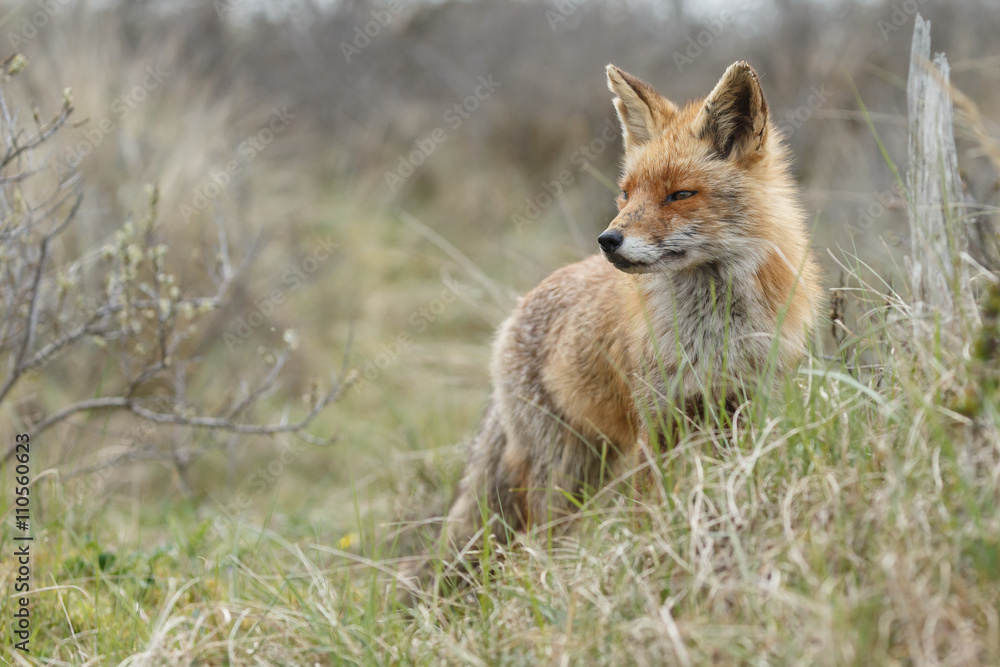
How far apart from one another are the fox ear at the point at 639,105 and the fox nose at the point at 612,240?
867mm

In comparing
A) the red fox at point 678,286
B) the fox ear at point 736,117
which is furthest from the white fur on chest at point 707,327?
the fox ear at point 736,117

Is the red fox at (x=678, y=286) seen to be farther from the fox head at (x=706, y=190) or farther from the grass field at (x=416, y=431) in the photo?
the grass field at (x=416, y=431)

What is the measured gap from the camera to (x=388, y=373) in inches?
371

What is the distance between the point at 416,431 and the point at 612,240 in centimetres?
361

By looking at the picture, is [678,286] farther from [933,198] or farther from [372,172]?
[372,172]

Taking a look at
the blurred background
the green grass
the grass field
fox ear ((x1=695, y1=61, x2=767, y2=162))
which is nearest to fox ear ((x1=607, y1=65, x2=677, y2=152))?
fox ear ((x1=695, y1=61, x2=767, y2=162))

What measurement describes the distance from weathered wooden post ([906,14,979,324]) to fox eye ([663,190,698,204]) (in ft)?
2.93

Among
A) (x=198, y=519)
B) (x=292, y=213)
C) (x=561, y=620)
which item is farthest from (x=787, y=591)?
(x=292, y=213)

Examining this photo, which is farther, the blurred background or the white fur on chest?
the blurred background

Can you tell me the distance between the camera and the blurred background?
6.71 m

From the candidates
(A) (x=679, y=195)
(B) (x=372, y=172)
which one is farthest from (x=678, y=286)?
(B) (x=372, y=172)

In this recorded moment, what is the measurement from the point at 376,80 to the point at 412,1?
1.63 meters

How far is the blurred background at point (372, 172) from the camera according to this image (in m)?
6.71

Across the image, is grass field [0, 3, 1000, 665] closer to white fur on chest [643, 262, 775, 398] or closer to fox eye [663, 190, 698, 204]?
white fur on chest [643, 262, 775, 398]
